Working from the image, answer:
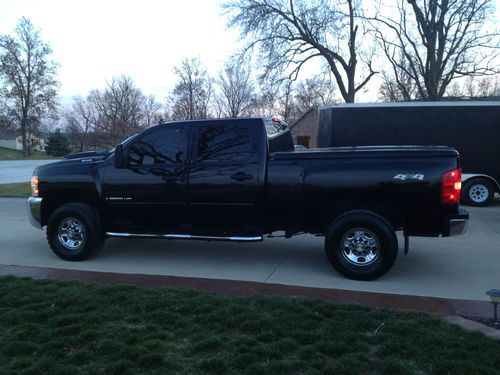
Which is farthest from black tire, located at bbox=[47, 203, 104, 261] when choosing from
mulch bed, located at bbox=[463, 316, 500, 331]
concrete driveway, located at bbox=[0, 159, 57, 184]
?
concrete driveway, located at bbox=[0, 159, 57, 184]

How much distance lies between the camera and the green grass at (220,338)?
146 inches

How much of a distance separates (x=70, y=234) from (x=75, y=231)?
10 cm

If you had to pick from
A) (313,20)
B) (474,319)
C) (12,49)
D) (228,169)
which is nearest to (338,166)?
(228,169)

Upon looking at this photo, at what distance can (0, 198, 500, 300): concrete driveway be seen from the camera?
6.06 m

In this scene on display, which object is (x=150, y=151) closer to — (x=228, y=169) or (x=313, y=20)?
(x=228, y=169)

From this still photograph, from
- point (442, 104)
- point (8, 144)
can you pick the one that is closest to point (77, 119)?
point (8, 144)

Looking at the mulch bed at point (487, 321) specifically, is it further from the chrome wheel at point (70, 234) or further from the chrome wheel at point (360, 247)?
the chrome wheel at point (70, 234)

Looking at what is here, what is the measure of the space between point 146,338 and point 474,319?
311 centimetres

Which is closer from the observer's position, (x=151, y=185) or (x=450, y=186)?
(x=450, y=186)

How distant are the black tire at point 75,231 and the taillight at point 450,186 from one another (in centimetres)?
473

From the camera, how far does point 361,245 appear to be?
20.3 ft

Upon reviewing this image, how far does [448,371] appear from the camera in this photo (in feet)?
11.8

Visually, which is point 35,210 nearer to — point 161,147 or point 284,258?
point 161,147

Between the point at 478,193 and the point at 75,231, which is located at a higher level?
the point at 478,193
